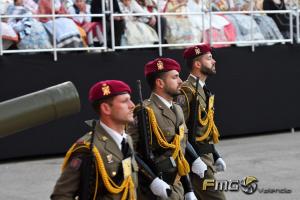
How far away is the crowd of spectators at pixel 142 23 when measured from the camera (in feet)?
36.3

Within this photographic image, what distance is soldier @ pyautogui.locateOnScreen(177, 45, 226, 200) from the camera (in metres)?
6.98

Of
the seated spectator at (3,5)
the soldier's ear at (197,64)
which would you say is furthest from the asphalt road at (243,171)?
the seated spectator at (3,5)

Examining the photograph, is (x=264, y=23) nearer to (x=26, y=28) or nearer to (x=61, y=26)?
(x=61, y=26)

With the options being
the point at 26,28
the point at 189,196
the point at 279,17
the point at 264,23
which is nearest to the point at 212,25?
the point at 264,23

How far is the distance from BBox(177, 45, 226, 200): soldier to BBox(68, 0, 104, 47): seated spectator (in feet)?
14.3

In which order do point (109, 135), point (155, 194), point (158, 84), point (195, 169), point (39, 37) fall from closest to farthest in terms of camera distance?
point (109, 135), point (155, 194), point (158, 84), point (195, 169), point (39, 37)

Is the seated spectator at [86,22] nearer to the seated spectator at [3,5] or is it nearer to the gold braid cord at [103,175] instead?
the seated spectator at [3,5]

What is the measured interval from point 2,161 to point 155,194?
21.1 ft

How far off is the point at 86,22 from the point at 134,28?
86 centimetres

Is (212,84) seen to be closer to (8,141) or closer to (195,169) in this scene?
(8,141)

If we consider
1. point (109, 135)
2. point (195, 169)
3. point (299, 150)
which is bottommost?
point (299, 150)

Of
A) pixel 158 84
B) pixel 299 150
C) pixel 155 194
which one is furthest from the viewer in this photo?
pixel 299 150

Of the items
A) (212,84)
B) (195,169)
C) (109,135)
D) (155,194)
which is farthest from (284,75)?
(109,135)

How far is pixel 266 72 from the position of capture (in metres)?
13.9
